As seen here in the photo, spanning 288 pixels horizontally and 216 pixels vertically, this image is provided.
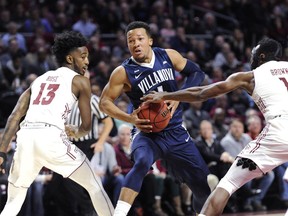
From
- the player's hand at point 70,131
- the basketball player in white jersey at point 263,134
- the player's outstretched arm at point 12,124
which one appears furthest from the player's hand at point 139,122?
the player's outstretched arm at point 12,124

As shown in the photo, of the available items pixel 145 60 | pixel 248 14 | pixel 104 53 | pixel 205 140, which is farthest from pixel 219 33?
pixel 145 60

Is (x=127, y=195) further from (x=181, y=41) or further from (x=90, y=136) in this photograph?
(x=181, y=41)

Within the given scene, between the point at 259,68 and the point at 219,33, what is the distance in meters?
9.11

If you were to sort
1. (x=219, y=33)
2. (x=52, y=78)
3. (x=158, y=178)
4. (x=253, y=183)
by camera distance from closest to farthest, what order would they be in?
(x=52, y=78) → (x=158, y=178) → (x=253, y=183) → (x=219, y=33)

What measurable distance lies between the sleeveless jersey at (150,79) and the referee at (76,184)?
2.02 metres

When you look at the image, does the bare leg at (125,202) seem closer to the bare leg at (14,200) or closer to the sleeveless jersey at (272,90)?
the bare leg at (14,200)

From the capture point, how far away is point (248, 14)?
50.5ft

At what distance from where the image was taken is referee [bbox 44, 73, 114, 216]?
27.0 ft

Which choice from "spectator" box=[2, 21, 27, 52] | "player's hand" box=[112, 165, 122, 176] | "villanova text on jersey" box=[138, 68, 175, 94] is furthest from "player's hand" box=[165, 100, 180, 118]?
"spectator" box=[2, 21, 27, 52]

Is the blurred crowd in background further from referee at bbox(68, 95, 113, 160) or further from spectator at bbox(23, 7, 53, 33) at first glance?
referee at bbox(68, 95, 113, 160)

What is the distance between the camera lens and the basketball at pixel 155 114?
6.05 metres

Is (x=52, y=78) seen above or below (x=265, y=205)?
above

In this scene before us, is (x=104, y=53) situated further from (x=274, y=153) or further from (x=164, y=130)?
(x=274, y=153)

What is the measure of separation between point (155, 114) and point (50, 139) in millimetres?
996
